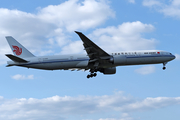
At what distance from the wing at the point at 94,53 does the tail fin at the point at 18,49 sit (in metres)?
11.5

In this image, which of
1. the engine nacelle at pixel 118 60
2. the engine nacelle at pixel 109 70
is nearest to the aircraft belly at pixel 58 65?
the engine nacelle at pixel 118 60

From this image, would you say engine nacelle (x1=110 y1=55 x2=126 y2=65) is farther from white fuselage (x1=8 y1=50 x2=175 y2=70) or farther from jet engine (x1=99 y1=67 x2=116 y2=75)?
jet engine (x1=99 y1=67 x2=116 y2=75)

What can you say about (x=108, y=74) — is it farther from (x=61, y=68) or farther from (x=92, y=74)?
(x=61, y=68)

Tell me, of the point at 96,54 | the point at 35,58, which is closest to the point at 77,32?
the point at 96,54

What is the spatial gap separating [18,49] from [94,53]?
15.1m

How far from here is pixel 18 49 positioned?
46562 mm

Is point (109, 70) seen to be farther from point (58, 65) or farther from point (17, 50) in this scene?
point (17, 50)

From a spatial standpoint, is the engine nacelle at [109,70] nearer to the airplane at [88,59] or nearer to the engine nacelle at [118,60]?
the airplane at [88,59]

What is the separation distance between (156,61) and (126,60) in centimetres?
656

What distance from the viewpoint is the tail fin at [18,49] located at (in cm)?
4594

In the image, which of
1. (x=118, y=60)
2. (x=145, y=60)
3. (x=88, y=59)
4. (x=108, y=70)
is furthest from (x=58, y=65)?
(x=145, y=60)

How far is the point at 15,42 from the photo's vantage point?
155ft

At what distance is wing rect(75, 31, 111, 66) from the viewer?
134 ft

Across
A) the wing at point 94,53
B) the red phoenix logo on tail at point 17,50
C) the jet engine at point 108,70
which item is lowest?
the jet engine at point 108,70
